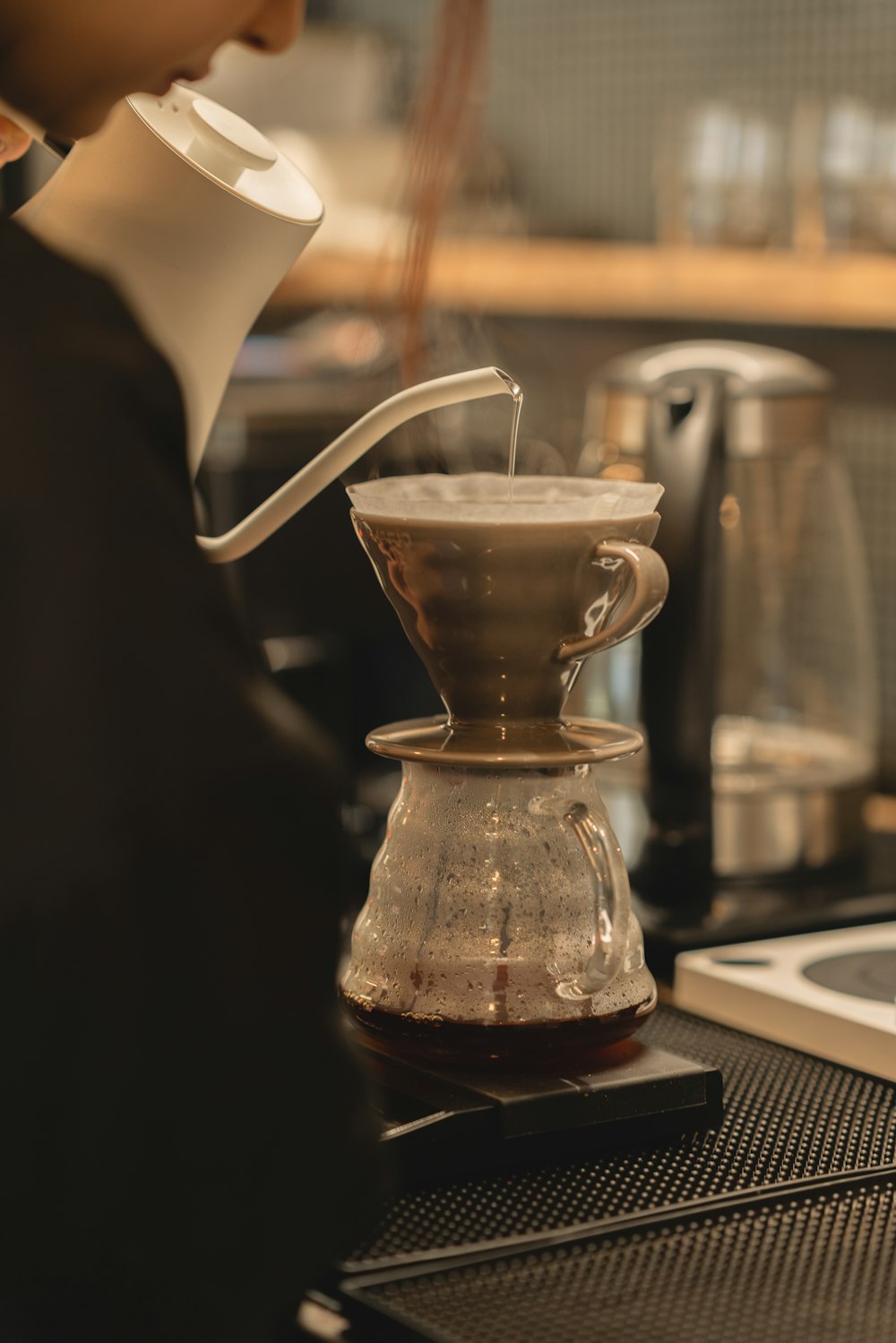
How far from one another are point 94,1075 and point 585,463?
3.26 feet

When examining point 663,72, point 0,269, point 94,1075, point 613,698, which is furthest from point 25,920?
point 663,72

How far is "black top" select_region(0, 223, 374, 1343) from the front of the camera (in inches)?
18.6

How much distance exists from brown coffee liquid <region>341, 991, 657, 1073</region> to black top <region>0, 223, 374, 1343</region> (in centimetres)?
23

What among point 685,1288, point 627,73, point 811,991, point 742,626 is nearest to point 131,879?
point 685,1288

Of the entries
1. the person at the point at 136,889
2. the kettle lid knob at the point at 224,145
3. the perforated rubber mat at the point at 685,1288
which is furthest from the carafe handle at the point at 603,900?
the kettle lid knob at the point at 224,145

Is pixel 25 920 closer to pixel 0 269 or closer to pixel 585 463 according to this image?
pixel 0 269

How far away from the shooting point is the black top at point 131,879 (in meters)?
0.47

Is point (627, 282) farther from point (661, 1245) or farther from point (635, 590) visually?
point (661, 1245)

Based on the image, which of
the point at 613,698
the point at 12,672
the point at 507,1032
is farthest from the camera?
the point at 613,698

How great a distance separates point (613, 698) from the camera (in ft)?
4.56

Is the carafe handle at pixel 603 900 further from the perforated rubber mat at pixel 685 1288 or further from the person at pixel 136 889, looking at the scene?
the person at pixel 136 889

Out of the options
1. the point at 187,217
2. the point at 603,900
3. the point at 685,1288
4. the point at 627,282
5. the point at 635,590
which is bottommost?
the point at 685,1288

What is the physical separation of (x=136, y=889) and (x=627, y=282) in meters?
1.75

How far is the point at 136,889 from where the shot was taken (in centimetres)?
48
